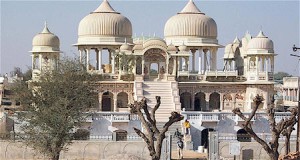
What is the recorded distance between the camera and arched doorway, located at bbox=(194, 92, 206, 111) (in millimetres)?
50600

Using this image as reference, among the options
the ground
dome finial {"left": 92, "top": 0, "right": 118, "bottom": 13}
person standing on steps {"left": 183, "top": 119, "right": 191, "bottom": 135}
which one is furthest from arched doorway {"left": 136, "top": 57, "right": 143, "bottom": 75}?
the ground

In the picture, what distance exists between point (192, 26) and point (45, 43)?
926cm

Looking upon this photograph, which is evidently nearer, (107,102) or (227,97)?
(107,102)

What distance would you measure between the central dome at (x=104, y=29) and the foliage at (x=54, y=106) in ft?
69.1

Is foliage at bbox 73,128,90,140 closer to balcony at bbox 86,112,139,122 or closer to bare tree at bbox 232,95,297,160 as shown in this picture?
balcony at bbox 86,112,139,122

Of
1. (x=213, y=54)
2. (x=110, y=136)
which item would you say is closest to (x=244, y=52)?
(x=213, y=54)

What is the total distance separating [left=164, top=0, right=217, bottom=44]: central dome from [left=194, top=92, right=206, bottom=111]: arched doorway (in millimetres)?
5350

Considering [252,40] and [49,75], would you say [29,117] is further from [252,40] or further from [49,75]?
[252,40]

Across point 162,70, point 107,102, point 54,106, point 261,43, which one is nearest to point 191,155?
point 54,106

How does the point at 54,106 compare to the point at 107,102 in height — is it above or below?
above

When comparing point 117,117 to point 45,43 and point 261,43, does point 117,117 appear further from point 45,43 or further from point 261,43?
point 261,43

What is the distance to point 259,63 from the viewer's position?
5188cm

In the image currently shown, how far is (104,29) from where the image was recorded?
53719 millimetres

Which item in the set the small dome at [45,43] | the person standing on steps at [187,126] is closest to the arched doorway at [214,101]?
the small dome at [45,43]
